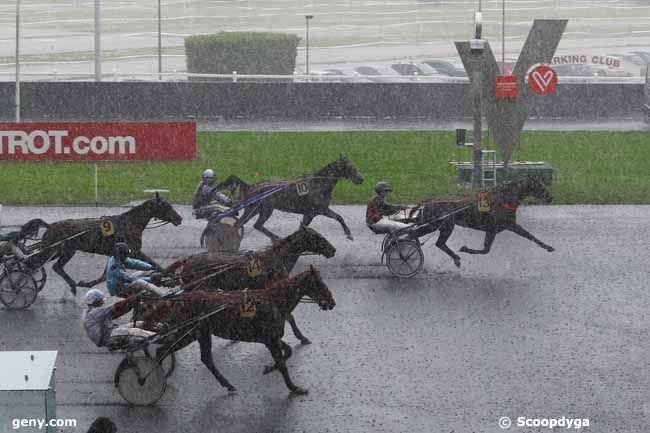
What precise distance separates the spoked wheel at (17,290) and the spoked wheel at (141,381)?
11.7 feet

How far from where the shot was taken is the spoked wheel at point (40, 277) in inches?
560

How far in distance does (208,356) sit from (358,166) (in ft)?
43.5

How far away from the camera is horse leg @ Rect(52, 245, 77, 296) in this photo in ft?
45.9

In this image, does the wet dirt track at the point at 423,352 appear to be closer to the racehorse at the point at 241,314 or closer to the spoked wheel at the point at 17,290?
the spoked wheel at the point at 17,290

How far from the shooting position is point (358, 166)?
23922mm

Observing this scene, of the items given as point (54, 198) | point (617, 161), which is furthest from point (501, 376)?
point (617, 161)

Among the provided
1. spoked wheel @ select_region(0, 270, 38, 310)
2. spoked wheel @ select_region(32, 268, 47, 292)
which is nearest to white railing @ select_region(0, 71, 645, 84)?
spoked wheel @ select_region(32, 268, 47, 292)

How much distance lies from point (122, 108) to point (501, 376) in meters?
20.8

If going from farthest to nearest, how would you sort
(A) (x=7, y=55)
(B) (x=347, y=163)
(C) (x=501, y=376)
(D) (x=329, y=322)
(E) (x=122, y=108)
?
(A) (x=7, y=55) < (E) (x=122, y=108) < (B) (x=347, y=163) < (D) (x=329, y=322) < (C) (x=501, y=376)

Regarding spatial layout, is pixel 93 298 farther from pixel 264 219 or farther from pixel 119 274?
pixel 264 219

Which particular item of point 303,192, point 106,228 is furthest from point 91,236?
point 303,192

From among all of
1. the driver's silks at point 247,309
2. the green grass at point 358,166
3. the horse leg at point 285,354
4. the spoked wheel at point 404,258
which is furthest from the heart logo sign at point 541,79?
the driver's silks at point 247,309

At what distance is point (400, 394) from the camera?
438 inches

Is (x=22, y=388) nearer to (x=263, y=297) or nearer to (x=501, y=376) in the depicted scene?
(x=263, y=297)
